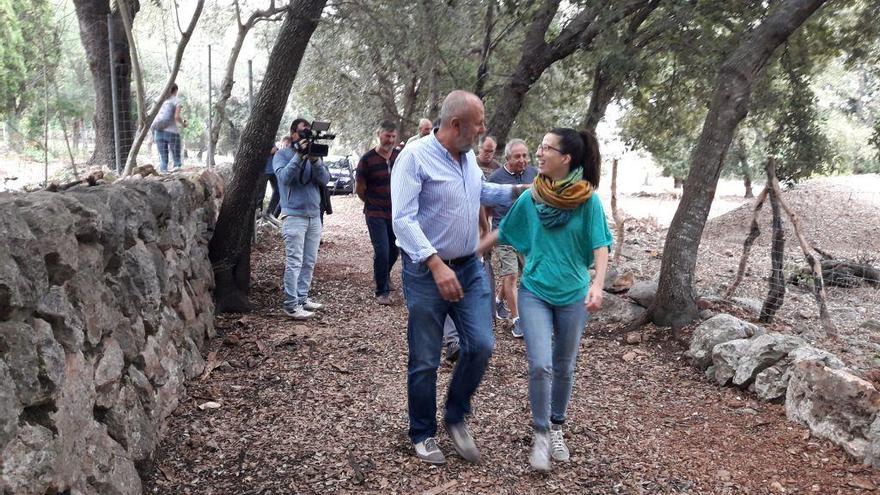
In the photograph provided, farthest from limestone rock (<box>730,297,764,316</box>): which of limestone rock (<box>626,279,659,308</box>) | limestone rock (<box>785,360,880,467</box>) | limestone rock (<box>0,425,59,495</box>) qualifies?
limestone rock (<box>0,425,59,495</box>)

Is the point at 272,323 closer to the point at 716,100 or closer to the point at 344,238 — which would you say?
the point at 716,100

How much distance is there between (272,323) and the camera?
6.18m

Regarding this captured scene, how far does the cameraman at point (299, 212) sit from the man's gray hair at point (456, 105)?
3.12 meters

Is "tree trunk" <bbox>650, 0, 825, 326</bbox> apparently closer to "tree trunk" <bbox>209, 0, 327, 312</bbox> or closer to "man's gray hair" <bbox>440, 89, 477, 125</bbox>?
"man's gray hair" <bbox>440, 89, 477, 125</bbox>

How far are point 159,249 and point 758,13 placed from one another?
7.97 metres

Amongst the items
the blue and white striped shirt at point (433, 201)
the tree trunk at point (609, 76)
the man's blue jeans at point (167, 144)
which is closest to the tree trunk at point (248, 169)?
the man's blue jeans at point (167, 144)

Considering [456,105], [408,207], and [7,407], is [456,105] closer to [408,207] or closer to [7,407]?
[408,207]

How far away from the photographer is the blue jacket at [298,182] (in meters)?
6.26

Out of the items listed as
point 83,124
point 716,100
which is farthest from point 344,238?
point 716,100

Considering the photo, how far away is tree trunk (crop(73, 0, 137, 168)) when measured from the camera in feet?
24.3

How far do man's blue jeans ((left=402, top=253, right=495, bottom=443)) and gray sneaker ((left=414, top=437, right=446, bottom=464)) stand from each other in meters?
0.15

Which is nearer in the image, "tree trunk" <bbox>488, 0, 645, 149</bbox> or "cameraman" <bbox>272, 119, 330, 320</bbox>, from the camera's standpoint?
"cameraman" <bbox>272, 119, 330, 320</bbox>

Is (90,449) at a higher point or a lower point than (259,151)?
lower

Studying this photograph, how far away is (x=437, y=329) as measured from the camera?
3.48 meters
